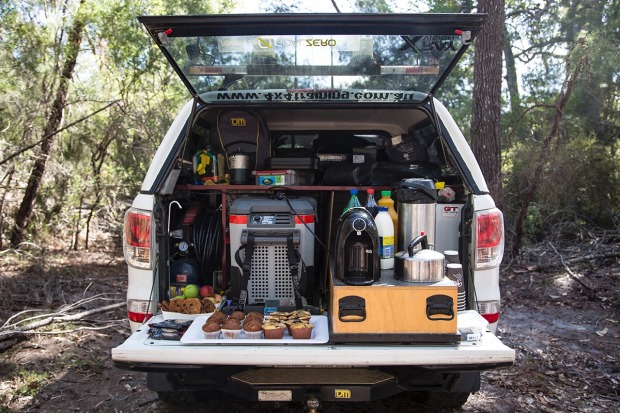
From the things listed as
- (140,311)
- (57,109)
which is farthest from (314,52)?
(57,109)

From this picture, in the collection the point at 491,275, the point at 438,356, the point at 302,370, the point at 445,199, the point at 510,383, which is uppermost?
the point at 445,199

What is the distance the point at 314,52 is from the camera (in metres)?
3.17

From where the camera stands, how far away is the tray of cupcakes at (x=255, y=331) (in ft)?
8.06

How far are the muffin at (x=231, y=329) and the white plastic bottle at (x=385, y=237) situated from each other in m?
0.86

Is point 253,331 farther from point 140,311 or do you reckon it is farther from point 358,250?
point 140,311

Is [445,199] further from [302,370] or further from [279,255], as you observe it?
[302,370]

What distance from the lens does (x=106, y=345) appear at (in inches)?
186

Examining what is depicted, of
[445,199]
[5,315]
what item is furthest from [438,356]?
[5,315]

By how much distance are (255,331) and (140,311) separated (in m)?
0.85

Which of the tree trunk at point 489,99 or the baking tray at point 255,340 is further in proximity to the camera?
the tree trunk at point 489,99

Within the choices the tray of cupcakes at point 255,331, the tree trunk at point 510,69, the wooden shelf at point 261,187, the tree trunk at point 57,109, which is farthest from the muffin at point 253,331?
the tree trunk at point 510,69

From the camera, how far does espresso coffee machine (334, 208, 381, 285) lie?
263 cm

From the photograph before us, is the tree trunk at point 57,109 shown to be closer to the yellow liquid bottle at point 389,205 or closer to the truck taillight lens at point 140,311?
the truck taillight lens at point 140,311

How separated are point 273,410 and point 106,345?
6.80 feet
